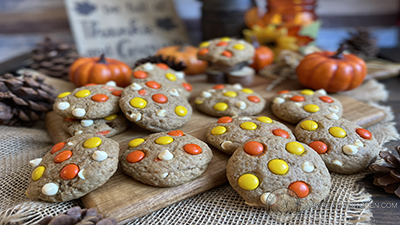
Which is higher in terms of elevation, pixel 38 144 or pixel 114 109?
pixel 114 109

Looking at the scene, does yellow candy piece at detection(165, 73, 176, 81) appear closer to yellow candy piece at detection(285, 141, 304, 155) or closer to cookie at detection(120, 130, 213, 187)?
cookie at detection(120, 130, 213, 187)

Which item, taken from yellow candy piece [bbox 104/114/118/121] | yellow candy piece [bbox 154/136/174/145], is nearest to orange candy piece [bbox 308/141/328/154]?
yellow candy piece [bbox 154/136/174/145]

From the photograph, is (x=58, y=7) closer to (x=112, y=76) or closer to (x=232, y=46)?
(x=112, y=76)

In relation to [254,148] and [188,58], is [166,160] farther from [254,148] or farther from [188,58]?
[188,58]

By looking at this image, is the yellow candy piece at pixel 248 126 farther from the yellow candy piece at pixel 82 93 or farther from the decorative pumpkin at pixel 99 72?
the decorative pumpkin at pixel 99 72

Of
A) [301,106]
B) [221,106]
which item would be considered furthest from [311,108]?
[221,106]

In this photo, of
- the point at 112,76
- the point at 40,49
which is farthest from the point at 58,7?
the point at 112,76

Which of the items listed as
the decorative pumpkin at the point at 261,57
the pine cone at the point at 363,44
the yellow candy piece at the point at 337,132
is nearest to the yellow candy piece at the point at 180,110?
the yellow candy piece at the point at 337,132
